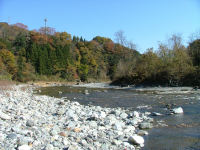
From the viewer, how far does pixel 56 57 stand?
45938mm

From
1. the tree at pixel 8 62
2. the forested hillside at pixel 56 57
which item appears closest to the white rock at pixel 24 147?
the forested hillside at pixel 56 57

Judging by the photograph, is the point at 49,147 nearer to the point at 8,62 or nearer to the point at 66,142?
the point at 66,142

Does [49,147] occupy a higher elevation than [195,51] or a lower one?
lower

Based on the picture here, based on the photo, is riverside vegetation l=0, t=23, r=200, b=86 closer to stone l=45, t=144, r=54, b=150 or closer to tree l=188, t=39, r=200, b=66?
tree l=188, t=39, r=200, b=66

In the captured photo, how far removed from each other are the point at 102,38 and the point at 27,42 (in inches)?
1131

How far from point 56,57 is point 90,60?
32.5 ft

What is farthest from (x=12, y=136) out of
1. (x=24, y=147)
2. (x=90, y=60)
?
(x=90, y=60)

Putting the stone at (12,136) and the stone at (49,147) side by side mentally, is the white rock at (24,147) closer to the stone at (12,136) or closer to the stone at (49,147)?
the stone at (49,147)

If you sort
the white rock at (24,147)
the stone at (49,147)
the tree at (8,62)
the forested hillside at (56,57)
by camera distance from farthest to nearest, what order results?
the forested hillside at (56,57)
the tree at (8,62)
the stone at (49,147)
the white rock at (24,147)

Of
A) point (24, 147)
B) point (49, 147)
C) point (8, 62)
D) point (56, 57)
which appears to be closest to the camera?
point (24, 147)

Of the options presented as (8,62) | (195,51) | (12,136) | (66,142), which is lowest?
(66,142)

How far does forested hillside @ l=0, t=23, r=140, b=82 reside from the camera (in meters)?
34.6

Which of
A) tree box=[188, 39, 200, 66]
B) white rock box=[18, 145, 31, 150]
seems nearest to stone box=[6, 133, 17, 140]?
white rock box=[18, 145, 31, 150]

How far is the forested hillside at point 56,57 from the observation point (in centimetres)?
3462
